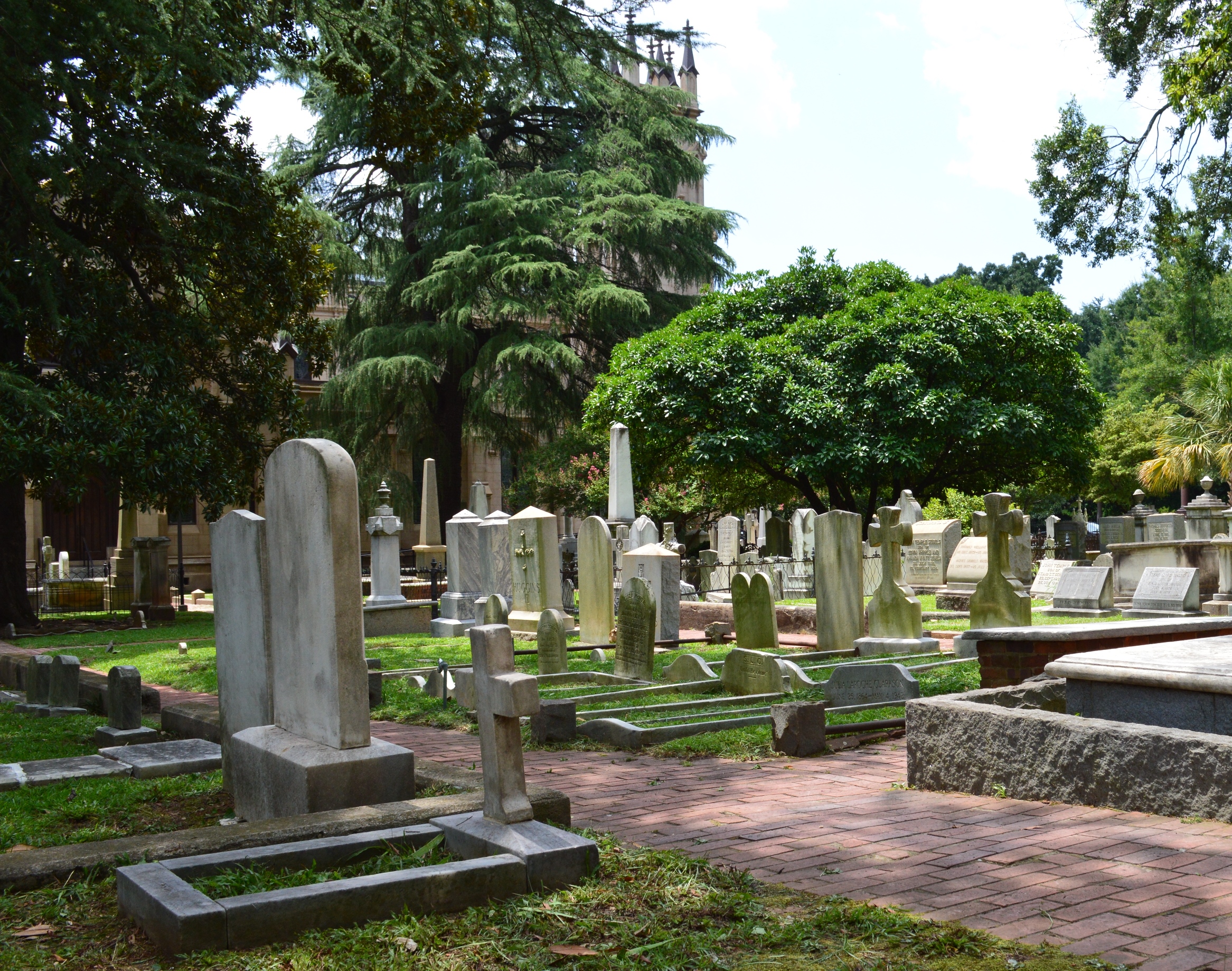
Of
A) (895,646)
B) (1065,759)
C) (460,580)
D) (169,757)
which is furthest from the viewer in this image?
(460,580)

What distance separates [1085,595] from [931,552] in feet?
17.0

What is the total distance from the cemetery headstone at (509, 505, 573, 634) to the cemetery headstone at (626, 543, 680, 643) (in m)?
1.59

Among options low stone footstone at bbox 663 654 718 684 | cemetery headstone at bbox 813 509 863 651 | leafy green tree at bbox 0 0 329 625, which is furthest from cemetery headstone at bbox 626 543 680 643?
leafy green tree at bbox 0 0 329 625

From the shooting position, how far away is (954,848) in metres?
4.65

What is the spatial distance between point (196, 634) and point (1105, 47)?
52.9 ft

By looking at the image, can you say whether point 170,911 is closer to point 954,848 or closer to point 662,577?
point 954,848

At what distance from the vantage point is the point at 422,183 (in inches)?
1218

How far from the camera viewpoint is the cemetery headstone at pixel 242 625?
18.9 ft

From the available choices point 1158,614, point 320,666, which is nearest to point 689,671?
point 320,666

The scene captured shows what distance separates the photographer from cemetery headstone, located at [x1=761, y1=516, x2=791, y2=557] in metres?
33.2

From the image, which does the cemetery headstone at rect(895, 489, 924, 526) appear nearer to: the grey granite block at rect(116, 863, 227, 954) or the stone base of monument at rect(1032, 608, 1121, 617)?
the stone base of monument at rect(1032, 608, 1121, 617)

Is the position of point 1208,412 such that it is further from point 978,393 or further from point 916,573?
point 916,573

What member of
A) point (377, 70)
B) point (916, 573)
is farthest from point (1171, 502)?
point (377, 70)

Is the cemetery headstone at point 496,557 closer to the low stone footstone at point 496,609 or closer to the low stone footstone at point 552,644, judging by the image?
the low stone footstone at point 496,609
